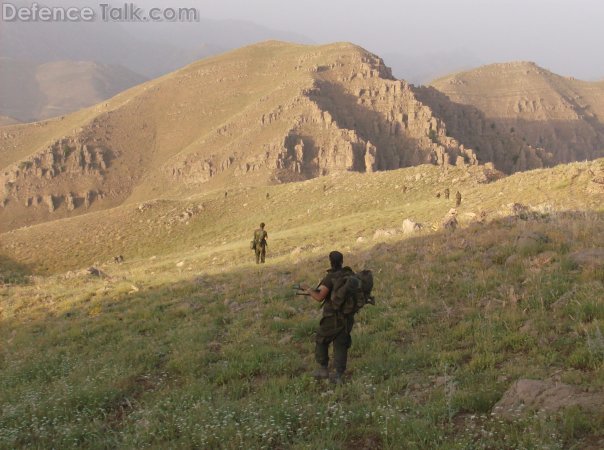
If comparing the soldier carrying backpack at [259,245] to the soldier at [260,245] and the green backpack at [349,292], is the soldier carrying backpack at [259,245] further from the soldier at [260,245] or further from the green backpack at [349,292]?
the green backpack at [349,292]

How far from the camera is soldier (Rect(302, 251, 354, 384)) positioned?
22.1 feet

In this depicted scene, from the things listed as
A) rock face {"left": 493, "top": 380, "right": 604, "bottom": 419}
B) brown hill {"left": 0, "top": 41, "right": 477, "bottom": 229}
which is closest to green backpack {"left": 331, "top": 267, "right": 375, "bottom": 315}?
rock face {"left": 493, "top": 380, "right": 604, "bottom": 419}

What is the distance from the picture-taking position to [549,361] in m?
6.09

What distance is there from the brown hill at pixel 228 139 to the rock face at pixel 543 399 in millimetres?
77931

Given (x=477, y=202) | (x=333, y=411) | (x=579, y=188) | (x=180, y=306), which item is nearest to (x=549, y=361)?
(x=333, y=411)

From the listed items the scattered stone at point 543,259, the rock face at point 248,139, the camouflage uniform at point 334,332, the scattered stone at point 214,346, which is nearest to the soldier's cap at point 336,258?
the camouflage uniform at point 334,332

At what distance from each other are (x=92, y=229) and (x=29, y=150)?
294 ft

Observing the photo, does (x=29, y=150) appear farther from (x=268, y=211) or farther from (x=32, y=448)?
(x=32, y=448)

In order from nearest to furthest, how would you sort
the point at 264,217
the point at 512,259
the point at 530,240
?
the point at 512,259
the point at 530,240
the point at 264,217

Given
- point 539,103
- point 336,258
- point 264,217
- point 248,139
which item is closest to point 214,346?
point 336,258

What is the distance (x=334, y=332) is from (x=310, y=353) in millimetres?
1514

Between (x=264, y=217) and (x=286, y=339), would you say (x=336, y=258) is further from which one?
(x=264, y=217)

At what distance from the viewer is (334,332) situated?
22.1ft

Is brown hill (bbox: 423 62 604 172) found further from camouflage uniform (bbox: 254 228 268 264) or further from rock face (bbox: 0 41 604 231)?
camouflage uniform (bbox: 254 228 268 264)
